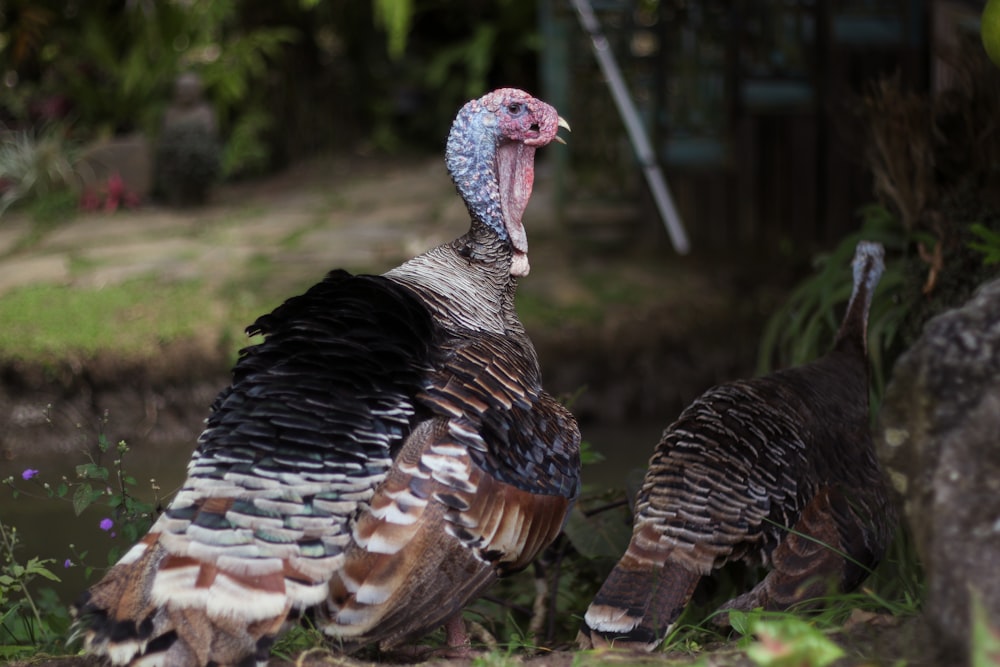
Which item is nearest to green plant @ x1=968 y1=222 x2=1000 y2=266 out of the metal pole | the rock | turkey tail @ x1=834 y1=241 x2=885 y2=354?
turkey tail @ x1=834 y1=241 x2=885 y2=354

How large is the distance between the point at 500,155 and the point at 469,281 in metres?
0.46

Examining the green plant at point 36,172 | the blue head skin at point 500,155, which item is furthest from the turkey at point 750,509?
the green plant at point 36,172

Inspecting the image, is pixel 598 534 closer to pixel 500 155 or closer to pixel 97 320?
pixel 500 155

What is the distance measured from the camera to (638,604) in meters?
3.08

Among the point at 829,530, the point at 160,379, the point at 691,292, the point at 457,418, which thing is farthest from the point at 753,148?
the point at 457,418

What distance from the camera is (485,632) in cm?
353

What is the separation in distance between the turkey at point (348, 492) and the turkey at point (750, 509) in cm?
27

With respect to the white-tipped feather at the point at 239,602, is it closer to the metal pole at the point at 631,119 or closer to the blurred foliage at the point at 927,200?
the blurred foliage at the point at 927,200

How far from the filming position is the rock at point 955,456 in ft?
7.45

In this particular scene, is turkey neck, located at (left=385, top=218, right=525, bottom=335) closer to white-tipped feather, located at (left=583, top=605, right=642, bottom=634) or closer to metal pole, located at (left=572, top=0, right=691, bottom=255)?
white-tipped feather, located at (left=583, top=605, right=642, bottom=634)

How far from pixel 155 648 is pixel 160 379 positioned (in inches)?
201

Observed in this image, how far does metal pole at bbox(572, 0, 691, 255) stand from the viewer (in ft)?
27.0

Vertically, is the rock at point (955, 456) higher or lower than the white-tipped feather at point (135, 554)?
higher

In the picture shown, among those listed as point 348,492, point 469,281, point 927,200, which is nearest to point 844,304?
point 927,200
